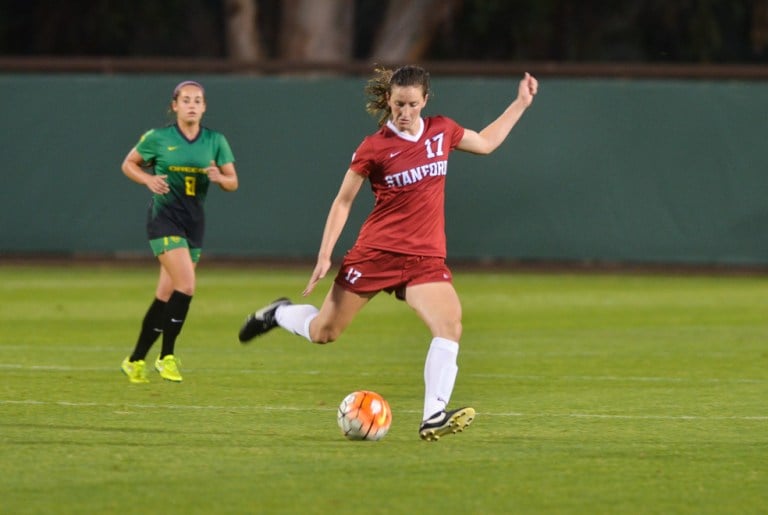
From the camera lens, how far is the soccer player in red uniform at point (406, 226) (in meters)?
9.31

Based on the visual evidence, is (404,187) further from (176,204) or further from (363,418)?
(176,204)

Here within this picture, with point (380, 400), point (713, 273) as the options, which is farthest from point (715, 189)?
point (380, 400)

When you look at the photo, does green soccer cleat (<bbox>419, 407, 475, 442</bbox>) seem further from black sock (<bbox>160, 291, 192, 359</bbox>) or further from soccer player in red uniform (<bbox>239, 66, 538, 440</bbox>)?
→ black sock (<bbox>160, 291, 192, 359</bbox>)

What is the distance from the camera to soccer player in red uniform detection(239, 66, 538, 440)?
9.31 m

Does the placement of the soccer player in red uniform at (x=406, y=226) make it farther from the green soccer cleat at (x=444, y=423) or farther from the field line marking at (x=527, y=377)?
the field line marking at (x=527, y=377)

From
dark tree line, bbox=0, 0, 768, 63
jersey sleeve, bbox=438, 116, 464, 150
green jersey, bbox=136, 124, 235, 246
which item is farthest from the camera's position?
dark tree line, bbox=0, 0, 768, 63

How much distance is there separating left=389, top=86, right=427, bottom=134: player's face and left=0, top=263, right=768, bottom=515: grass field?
179 cm

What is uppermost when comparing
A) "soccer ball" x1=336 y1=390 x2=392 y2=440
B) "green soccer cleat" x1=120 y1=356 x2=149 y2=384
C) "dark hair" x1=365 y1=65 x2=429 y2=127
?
"dark hair" x1=365 y1=65 x2=429 y2=127

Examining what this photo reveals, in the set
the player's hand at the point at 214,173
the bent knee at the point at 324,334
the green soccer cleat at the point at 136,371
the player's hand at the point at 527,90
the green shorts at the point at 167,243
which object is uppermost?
the player's hand at the point at 527,90

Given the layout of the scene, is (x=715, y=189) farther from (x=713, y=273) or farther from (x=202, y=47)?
(x=202, y=47)

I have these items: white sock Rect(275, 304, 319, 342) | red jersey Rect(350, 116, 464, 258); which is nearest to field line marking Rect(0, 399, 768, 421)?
white sock Rect(275, 304, 319, 342)

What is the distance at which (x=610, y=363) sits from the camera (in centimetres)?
1395

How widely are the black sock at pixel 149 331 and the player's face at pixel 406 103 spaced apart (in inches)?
140

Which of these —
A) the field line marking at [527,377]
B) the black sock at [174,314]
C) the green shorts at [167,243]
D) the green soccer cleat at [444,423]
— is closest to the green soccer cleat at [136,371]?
the black sock at [174,314]
